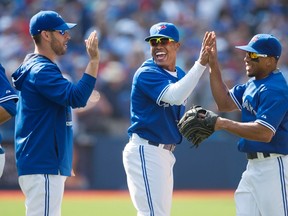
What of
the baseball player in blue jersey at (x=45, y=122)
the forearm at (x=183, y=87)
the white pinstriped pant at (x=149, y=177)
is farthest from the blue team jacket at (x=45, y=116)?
the forearm at (x=183, y=87)

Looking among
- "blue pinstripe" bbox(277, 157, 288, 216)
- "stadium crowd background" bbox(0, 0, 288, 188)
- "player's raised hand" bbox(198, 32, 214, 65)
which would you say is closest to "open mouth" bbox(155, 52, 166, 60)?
"player's raised hand" bbox(198, 32, 214, 65)

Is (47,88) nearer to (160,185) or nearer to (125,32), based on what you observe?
(160,185)

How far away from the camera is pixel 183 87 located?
6590 mm

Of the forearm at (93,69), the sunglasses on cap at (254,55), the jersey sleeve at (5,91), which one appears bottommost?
the jersey sleeve at (5,91)

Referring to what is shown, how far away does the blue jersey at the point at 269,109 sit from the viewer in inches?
251

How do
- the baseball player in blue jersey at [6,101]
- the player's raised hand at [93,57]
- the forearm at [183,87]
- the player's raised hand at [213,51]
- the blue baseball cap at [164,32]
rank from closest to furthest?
1. the baseball player in blue jersey at [6,101]
2. the player's raised hand at [93,57]
3. the forearm at [183,87]
4. the player's raised hand at [213,51]
5. the blue baseball cap at [164,32]

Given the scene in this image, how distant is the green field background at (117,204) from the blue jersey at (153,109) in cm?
431

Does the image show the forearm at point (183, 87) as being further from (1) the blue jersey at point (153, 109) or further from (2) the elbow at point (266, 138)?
(2) the elbow at point (266, 138)

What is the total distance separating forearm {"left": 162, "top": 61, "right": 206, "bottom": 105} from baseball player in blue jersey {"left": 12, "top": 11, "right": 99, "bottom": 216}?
2.38ft

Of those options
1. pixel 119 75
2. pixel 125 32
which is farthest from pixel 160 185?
pixel 125 32

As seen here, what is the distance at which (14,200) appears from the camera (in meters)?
12.6

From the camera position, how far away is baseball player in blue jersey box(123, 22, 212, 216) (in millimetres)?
6656

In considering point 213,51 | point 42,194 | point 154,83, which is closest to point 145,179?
point 154,83

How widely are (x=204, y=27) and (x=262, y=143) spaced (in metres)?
10.5
